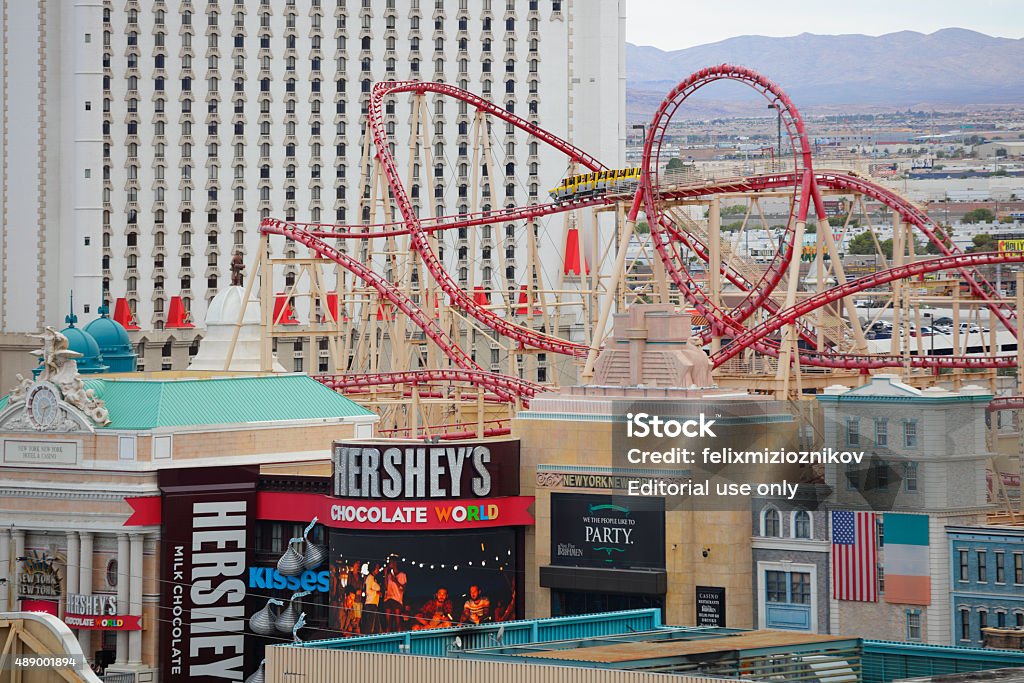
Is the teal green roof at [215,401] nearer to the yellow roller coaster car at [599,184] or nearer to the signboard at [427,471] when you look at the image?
the signboard at [427,471]

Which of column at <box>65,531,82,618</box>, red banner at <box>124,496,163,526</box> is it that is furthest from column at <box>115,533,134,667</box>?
column at <box>65,531,82,618</box>

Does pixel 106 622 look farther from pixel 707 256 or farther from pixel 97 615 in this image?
pixel 707 256

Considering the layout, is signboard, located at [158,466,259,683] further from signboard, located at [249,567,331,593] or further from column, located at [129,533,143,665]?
column, located at [129,533,143,665]

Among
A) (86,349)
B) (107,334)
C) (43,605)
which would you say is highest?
(107,334)

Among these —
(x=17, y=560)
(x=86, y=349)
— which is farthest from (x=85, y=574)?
(x=86, y=349)

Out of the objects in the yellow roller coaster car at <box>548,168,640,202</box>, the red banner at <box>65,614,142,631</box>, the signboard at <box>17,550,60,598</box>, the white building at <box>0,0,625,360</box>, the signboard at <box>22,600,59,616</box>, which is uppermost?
the white building at <box>0,0,625,360</box>

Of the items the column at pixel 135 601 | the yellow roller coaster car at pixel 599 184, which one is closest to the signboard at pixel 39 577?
the column at pixel 135 601
